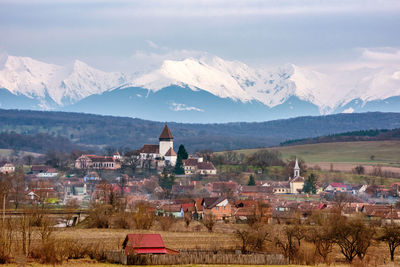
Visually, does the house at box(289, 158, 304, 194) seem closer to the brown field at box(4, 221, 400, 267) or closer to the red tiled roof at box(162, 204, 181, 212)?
the red tiled roof at box(162, 204, 181, 212)

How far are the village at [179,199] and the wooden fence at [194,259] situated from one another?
0.07 meters

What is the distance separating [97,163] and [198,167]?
28.5 meters

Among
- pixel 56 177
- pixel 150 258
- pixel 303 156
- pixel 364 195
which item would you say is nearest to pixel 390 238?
pixel 150 258

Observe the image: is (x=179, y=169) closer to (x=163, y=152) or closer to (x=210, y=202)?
(x=163, y=152)

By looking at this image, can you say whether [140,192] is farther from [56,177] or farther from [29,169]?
[29,169]

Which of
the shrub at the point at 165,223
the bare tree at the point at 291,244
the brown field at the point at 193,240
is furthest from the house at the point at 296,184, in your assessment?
the bare tree at the point at 291,244

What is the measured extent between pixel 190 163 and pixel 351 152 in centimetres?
6276

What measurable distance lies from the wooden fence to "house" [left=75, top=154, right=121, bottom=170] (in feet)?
398

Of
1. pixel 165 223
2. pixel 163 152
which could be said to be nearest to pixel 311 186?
pixel 163 152

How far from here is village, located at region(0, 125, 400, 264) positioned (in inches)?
1945

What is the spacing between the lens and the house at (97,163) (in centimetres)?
16005

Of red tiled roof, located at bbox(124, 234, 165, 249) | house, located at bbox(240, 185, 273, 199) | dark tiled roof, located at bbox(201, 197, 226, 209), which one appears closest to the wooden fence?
red tiled roof, located at bbox(124, 234, 165, 249)

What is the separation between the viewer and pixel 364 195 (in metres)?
111

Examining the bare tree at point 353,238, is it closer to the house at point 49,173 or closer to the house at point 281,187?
the house at point 281,187
